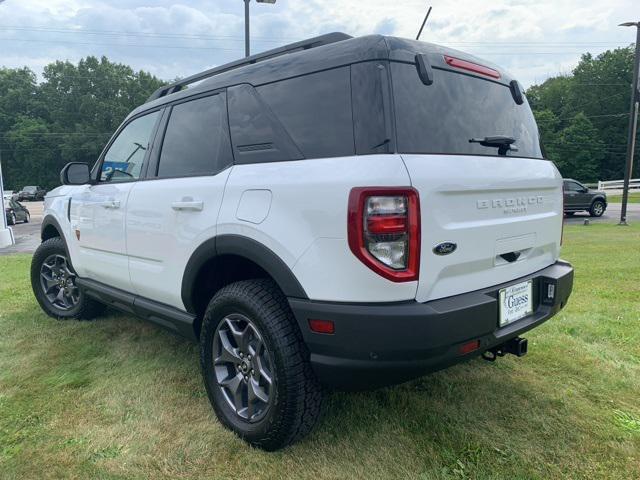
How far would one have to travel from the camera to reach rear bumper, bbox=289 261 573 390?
1864 millimetres

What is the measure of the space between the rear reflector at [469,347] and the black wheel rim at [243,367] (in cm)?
86

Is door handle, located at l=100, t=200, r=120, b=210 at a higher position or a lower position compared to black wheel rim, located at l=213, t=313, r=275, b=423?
higher

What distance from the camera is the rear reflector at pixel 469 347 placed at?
2.02 metres

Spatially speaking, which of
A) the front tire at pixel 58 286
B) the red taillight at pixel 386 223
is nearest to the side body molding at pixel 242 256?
the red taillight at pixel 386 223

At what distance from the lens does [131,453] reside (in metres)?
2.32

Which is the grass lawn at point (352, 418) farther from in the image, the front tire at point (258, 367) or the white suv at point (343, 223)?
the white suv at point (343, 223)

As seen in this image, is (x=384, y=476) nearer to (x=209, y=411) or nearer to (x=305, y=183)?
(x=209, y=411)

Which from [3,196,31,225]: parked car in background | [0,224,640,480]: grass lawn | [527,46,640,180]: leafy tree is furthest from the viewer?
[527,46,640,180]: leafy tree

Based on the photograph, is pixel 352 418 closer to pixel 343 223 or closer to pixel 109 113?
pixel 343 223

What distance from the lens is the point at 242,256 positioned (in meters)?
2.29

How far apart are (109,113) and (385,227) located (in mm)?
67125

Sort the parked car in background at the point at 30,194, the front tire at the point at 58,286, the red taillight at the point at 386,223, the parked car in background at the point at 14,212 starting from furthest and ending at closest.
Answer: the parked car in background at the point at 30,194, the parked car in background at the point at 14,212, the front tire at the point at 58,286, the red taillight at the point at 386,223

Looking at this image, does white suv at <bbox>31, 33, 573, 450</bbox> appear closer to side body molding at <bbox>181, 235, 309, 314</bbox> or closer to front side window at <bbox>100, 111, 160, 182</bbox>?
side body molding at <bbox>181, 235, 309, 314</bbox>

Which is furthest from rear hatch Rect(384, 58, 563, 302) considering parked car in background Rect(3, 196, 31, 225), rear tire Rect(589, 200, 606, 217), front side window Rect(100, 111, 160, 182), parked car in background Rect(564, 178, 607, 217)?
parked car in background Rect(3, 196, 31, 225)
